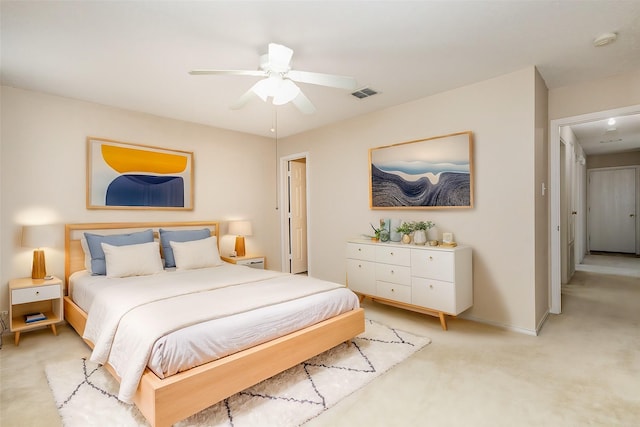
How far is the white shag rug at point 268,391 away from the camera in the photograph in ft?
6.20

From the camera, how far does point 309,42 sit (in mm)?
2439

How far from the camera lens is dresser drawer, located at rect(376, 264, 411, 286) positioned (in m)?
3.45

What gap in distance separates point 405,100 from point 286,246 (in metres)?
3.09

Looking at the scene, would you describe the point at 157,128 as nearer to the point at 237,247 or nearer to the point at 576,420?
Result: the point at 237,247

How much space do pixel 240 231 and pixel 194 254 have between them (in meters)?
0.99

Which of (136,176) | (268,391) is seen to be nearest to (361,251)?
(268,391)

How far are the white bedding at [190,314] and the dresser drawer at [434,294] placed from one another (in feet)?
2.81

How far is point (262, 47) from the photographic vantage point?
250cm

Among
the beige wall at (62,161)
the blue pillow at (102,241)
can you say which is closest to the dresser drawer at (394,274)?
the beige wall at (62,161)

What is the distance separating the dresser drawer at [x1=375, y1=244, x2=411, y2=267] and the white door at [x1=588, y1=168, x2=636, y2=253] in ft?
23.9

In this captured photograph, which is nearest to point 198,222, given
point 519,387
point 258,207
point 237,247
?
point 237,247

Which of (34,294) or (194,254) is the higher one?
(194,254)

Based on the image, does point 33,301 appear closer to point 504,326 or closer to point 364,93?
point 364,93

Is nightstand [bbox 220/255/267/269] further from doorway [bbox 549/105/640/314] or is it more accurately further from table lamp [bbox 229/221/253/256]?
doorway [bbox 549/105/640/314]
